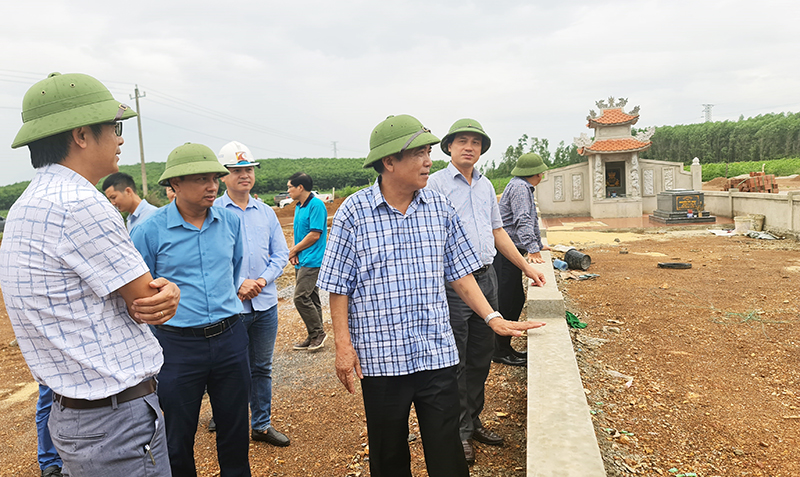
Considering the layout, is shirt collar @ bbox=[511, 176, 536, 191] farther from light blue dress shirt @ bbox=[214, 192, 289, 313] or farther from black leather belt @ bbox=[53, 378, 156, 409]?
black leather belt @ bbox=[53, 378, 156, 409]

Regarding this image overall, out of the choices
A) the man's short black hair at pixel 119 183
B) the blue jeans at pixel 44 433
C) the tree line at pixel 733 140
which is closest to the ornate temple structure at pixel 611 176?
the man's short black hair at pixel 119 183

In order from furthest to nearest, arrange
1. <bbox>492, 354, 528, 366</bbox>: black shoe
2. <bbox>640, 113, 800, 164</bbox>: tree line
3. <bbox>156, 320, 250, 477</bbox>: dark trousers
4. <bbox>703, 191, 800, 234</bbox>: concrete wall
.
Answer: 1. <bbox>640, 113, 800, 164</bbox>: tree line
2. <bbox>703, 191, 800, 234</bbox>: concrete wall
3. <bbox>492, 354, 528, 366</bbox>: black shoe
4. <bbox>156, 320, 250, 477</bbox>: dark trousers

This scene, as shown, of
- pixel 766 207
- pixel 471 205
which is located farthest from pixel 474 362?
pixel 766 207

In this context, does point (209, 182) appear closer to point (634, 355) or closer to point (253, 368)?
point (253, 368)

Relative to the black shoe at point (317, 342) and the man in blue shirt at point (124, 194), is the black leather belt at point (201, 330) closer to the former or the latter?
the man in blue shirt at point (124, 194)

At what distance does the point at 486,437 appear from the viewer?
3.28 metres

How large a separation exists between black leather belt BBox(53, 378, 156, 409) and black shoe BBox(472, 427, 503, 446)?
7.33ft

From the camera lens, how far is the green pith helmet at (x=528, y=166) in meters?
4.91

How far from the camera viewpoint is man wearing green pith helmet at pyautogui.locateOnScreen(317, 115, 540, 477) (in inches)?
83.9

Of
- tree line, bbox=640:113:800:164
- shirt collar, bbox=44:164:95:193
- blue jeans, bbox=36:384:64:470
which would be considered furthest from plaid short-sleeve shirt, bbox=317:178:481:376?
tree line, bbox=640:113:800:164

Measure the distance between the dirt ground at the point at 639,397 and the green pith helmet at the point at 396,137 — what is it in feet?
6.53

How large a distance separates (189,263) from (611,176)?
2349 centimetres

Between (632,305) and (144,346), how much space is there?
6301 mm

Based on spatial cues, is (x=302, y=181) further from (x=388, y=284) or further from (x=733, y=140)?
(x=733, y=140)
